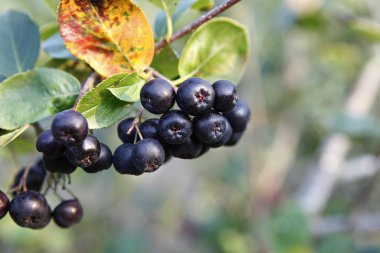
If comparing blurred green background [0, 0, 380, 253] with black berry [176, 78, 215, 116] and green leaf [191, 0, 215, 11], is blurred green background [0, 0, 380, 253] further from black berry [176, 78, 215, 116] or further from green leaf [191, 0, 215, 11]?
black berry [176, 78, 215, 116]

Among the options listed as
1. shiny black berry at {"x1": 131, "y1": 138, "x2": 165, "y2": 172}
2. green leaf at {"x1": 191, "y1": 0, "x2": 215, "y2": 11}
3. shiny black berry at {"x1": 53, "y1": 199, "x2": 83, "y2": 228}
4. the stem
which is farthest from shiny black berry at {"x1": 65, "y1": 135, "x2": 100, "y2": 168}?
green leaf at {"x1": 191, "y1": 0, "x2": 215, "y2": 11}

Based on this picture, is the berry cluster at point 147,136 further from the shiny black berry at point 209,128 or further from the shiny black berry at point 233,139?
the shiny black berry at point 233,139

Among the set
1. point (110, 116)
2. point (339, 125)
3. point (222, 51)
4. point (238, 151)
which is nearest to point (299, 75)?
point (238, 151)

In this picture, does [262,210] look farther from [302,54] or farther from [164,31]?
[164,31]

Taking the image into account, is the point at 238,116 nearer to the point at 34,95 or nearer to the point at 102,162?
the point at 102,162

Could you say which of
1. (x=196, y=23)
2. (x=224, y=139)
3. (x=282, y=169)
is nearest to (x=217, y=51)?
(x=196, y=23)

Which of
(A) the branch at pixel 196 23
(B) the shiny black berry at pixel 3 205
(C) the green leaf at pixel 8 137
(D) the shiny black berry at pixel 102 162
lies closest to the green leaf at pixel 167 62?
(A) the branch at pixel 196 23
